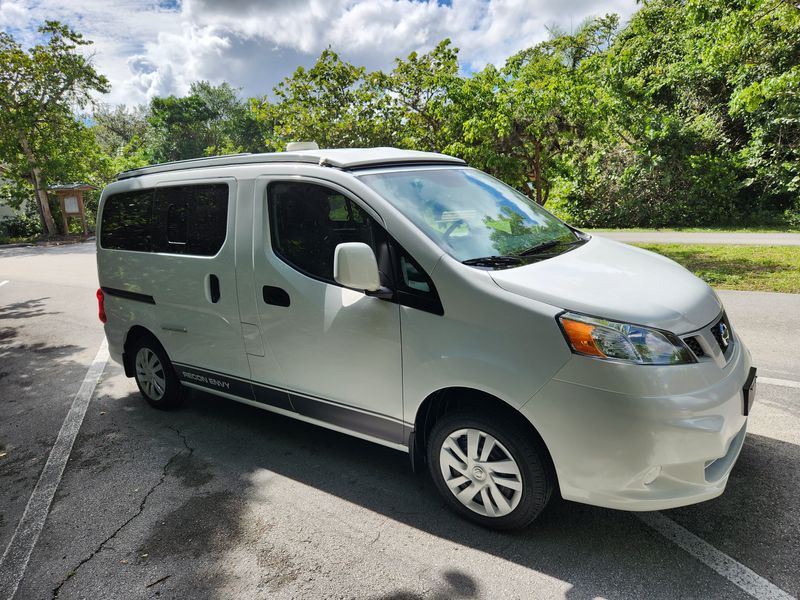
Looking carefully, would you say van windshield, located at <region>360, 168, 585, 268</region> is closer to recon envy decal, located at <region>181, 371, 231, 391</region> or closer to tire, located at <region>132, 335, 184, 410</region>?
recon envy decal, located at <region>181, 371, 231, 391</region>

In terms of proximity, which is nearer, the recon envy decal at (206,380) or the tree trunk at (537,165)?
the recon envy decal at (206,380)

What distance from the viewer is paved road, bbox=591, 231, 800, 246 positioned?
13.4m

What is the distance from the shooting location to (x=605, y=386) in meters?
2.30

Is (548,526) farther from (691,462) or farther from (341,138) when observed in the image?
(341,138)

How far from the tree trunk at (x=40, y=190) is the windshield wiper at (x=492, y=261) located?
3055 cm

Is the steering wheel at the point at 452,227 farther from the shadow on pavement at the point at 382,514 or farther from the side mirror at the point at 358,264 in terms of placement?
the shadow on pavement at the point at 382,514

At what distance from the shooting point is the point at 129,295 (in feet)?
15.0

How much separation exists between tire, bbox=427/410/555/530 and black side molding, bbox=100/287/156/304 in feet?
9.01

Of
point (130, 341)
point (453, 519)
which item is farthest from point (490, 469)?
point (130, 341)

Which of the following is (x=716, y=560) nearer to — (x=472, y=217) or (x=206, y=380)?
Answer: (x=472, y=217)

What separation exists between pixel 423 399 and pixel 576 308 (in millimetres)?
940

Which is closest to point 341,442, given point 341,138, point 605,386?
point 605,386

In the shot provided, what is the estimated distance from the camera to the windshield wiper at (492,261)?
2.74 m

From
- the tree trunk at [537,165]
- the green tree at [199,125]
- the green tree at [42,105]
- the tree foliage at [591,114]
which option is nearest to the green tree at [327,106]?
Result: the tree foliage at [591,114]
